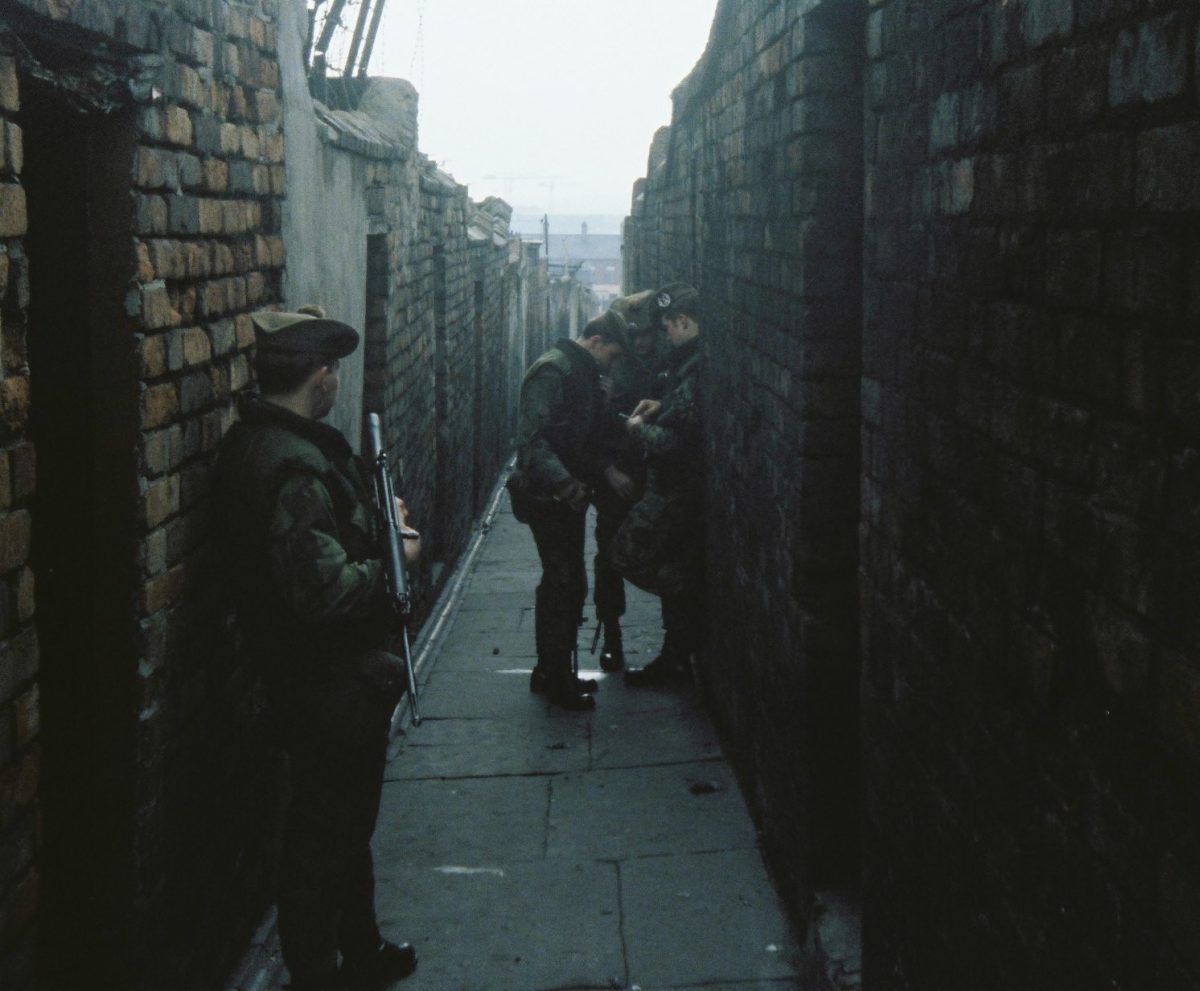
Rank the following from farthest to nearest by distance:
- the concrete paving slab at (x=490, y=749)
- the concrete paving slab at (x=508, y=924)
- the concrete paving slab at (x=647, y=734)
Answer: the concrete paving slab at (x=647, y=734), the concrete paving slab at (x=490, y=749), the concrete paving slab at (x=508, y=924)

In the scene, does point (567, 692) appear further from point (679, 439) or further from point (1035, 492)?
point (1035, 492)

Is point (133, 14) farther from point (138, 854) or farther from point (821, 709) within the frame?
point (821, 709)

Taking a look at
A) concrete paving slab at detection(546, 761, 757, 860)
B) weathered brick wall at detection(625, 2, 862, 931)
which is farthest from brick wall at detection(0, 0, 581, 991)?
weathered brick wall at detection(625, 2, 862, 931)

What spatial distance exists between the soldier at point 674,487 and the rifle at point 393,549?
2.45m

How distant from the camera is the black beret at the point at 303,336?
353cm

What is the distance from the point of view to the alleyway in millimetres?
4148

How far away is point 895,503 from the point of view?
2.90 meters

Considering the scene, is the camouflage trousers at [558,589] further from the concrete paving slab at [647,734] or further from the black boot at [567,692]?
the concrete paving slab at [647,734]

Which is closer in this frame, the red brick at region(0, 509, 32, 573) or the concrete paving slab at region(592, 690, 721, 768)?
the red brick at region(0, 509, 32, 573)

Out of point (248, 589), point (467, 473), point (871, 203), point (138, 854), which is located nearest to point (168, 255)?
point (248, 589)

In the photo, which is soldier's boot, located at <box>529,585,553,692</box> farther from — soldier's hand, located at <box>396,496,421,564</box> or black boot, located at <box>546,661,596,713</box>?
soldier's hand, located at <box>396,496,421,564</box>

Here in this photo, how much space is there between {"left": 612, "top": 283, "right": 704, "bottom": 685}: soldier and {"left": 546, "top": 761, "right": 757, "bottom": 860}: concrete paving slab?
0.96 metres

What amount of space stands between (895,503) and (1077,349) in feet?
3.40

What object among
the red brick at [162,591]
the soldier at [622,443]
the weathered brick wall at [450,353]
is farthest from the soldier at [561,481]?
the red brick at [162,591]
